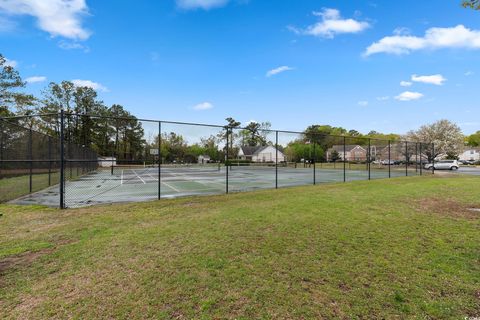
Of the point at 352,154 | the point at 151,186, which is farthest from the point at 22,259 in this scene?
the point at 352,154

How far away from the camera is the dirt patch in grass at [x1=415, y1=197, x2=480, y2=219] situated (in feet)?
19.9

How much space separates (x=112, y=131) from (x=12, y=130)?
443 centimetres

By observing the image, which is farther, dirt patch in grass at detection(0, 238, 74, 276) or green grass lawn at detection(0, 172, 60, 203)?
green grass lawn at detection(0, 172, 60, 203)

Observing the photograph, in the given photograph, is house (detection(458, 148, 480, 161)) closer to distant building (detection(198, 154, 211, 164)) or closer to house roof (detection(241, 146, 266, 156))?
house roof (detection(241, 146, 266, 156))

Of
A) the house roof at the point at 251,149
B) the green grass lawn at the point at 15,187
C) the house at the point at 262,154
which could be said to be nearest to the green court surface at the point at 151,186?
the green grass lawn at the point at 15,187

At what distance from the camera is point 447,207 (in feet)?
22.7

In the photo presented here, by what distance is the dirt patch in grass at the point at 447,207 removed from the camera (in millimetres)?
6070

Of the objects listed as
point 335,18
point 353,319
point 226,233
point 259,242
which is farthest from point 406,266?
point 335,18

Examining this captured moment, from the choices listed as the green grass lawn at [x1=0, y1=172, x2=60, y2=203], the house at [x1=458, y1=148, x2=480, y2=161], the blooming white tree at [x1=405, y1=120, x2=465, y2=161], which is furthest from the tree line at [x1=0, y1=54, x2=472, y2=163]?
the house at [x1=458, y1=148, x2=480, y2=161]

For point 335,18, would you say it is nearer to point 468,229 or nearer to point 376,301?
point 468,229

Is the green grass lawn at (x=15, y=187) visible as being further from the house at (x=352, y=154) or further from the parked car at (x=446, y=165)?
the parked car at (x=446, y=165)

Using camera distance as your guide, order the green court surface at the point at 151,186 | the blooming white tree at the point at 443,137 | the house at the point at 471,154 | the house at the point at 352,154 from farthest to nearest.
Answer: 1. the house at the point at 471,154
2. the blooming white tree at the point at 443,137
3. the house at the point at 352,154
4. the green court surface at the point at 151,186

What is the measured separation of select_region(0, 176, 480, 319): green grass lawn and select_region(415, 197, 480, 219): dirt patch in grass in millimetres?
177

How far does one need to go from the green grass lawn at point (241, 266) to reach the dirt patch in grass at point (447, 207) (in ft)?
0.58
